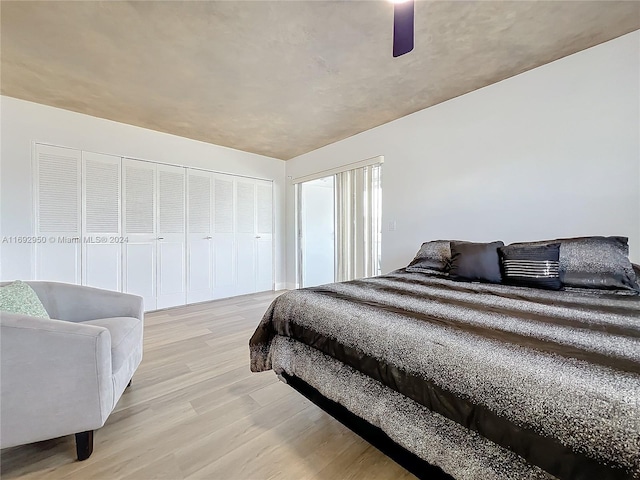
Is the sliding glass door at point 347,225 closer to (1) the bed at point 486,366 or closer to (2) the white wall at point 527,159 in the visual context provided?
(2) the white wall at point 527,159

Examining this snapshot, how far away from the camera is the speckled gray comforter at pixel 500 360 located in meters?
0.61

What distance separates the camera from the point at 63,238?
304 cm

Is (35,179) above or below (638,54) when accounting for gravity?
below

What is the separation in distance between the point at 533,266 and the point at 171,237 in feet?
13.2

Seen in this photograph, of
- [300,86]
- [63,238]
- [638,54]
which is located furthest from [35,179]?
[638,54]

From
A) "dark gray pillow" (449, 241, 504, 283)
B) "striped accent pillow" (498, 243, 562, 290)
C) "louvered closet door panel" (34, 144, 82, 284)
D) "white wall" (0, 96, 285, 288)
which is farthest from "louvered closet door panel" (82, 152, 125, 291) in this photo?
"striped accent pillow" (498, 243, 562, 290)

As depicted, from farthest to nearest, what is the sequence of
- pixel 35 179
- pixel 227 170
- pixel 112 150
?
1. pixel 227 170
2. pixel 112 150
3. pixel 35 179

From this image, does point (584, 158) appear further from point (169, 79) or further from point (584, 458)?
point (169, 79)

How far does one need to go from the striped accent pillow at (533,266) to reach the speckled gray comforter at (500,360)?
128mm

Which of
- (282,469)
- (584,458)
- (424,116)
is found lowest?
(282,469)

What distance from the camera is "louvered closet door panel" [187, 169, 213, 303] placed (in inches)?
156

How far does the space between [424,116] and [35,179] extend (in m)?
4.25

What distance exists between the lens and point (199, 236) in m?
4.05

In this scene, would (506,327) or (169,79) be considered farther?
(169,79)
